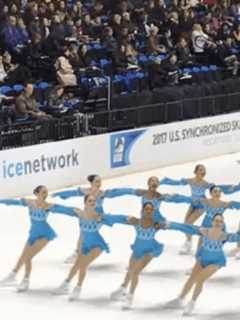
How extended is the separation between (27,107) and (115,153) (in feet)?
7.98

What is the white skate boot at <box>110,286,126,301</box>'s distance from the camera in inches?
482

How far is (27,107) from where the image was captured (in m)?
19.2

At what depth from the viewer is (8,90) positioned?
19.9 meters

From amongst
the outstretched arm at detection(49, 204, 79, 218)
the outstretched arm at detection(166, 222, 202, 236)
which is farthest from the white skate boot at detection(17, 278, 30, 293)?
the outstretched arm at detection(166, 222, 202, 236)

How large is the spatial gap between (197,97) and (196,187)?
841 cm

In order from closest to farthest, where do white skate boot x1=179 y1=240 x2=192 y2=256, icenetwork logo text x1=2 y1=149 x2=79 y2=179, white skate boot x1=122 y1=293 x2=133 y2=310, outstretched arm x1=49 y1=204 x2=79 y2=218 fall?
white skate boot x1=122 y1=293 x2=133 y2=310 < outstretched arm x1=49 y1=204 x2=79 y2=218 < white skate boot x1=179 y1=240 x2=192 y2=256 < icenetwork logo text x1=2 y1=149 x2=79 y2=179

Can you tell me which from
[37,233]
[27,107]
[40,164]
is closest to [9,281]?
[37,233]

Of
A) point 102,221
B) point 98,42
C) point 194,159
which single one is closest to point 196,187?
point 102,221

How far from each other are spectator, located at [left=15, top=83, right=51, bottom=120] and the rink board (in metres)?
0.61

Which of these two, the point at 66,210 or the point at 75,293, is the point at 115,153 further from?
the point at 75,293

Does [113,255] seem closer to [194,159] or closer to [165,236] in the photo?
[165,236]

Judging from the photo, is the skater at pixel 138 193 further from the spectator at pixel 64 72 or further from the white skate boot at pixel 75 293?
the spectator at pixel 64 72

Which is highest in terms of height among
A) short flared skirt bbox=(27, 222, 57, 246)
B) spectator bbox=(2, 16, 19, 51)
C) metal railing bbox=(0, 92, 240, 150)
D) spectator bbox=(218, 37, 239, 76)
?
spectator bbox=(2, 16, 19, 51)

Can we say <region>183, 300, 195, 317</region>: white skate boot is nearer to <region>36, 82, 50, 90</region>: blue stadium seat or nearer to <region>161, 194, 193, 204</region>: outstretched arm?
<region>161, 194, 193, 204</region>: outstretched arm
